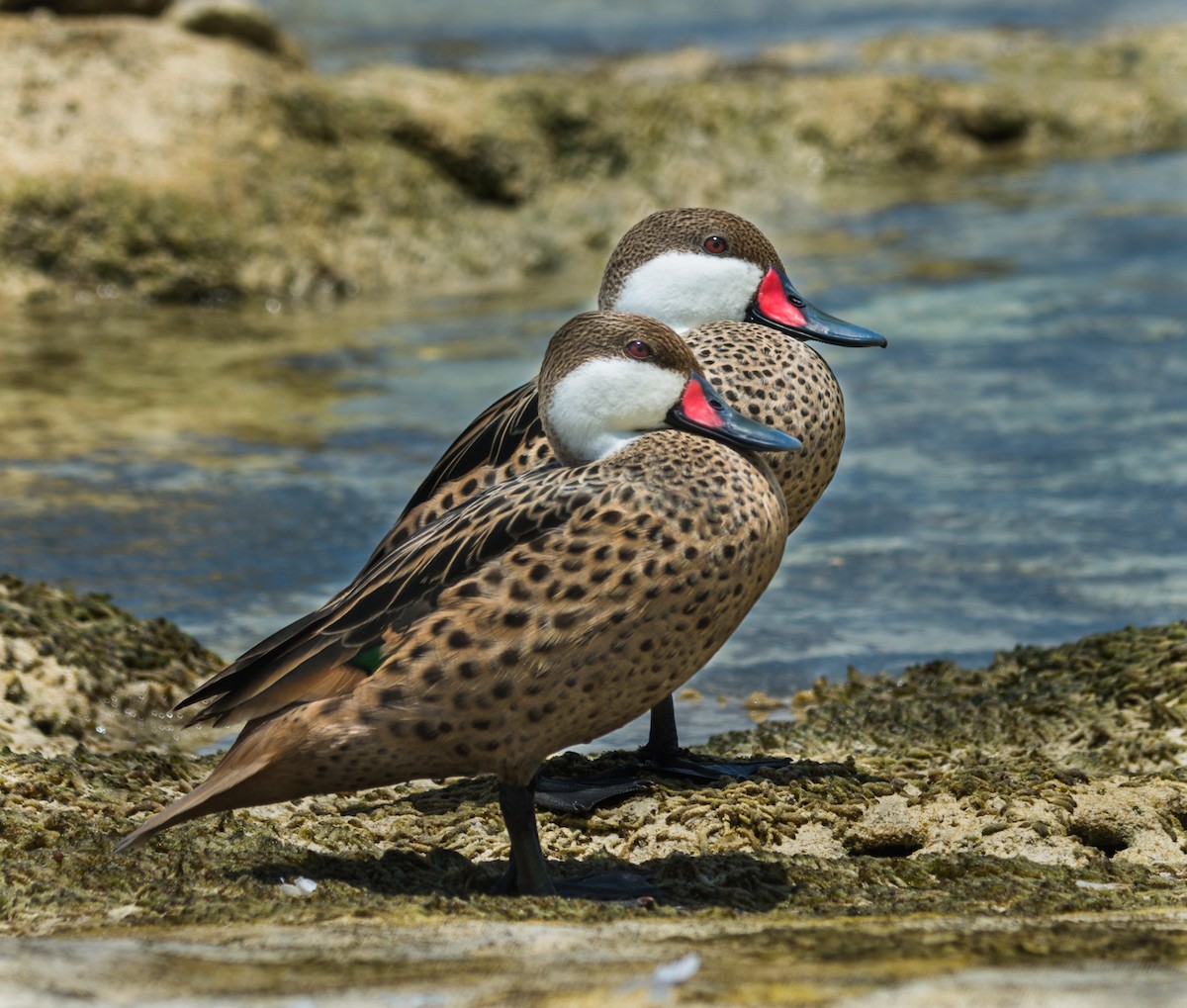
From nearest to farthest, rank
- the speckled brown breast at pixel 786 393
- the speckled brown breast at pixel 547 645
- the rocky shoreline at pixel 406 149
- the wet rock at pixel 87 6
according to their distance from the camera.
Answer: the speckled brown breast at pixel 547 645 → the speckled brown breast at pixel 786 393 → the rocky shoreline at pixel 406 149 → the wet rock at pixel 87 6

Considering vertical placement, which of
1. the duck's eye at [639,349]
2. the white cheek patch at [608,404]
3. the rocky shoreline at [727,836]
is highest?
the duck's eye at [639,349]

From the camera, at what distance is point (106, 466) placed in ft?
28.4

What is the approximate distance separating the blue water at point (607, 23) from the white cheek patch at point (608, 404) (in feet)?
52.4

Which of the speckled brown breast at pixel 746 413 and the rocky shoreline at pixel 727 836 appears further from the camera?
the speckled brown breast at pixel 746 413

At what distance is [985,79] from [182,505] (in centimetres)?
1161

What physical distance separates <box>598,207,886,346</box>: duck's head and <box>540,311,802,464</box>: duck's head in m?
1.08

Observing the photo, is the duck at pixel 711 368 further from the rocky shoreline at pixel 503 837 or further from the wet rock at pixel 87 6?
the wet rock at pixel 87 6

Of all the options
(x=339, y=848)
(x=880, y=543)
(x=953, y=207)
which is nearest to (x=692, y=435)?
(x=339, y=848)

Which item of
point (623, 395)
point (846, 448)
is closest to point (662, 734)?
point (623, 395)

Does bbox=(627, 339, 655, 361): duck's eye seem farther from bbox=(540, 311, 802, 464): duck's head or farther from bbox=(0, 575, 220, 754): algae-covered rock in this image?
bbox=(0, 575, 220, 754): algae-covered rock

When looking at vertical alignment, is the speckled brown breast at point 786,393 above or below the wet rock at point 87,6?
below

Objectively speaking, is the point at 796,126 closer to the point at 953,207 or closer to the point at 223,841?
the point at 953,207

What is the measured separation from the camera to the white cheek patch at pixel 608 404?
3.97 meters

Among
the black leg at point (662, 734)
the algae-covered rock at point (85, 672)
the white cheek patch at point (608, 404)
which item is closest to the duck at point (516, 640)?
the white cheek patch at point (608, 404)
